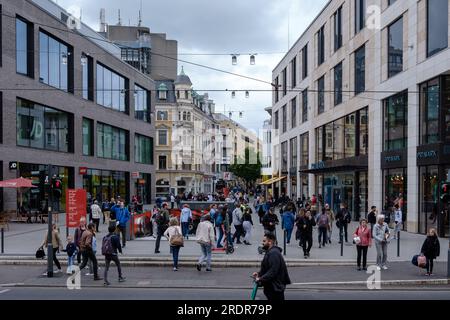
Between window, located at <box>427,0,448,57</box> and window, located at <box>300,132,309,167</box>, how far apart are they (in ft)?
84.2

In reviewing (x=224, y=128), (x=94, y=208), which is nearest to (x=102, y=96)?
(x=94, y=208)

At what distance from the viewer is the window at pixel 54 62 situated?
34.9 metres

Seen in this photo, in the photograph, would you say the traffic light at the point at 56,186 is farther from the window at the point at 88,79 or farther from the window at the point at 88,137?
the window at the point at 88,79

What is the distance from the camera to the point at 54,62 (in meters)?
36.7

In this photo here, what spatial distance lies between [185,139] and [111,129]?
27.2 m

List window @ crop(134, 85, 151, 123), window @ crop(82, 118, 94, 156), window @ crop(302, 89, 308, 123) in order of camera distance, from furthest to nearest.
→ window @ crop(134, 85, 151, 123), window @ crop(302, 89, 308, 123), window @ crop(82, 118, 94, 156)

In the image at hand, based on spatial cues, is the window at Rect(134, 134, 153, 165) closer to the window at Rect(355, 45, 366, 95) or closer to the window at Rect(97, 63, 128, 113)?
the window at Rect(97, 63, 128, 113)

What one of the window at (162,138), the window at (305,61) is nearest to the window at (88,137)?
the window at (305,61)

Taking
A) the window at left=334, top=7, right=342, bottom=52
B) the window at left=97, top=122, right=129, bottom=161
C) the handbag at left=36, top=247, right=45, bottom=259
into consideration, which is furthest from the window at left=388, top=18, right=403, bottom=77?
the window at left=97, top=122, right=129, bottom=161

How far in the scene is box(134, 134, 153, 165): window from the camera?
56456mm

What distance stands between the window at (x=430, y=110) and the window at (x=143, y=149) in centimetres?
3686

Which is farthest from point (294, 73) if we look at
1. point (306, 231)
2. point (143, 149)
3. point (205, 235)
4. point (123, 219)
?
point (205, 235)

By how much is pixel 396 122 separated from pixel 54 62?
80.8 ft
